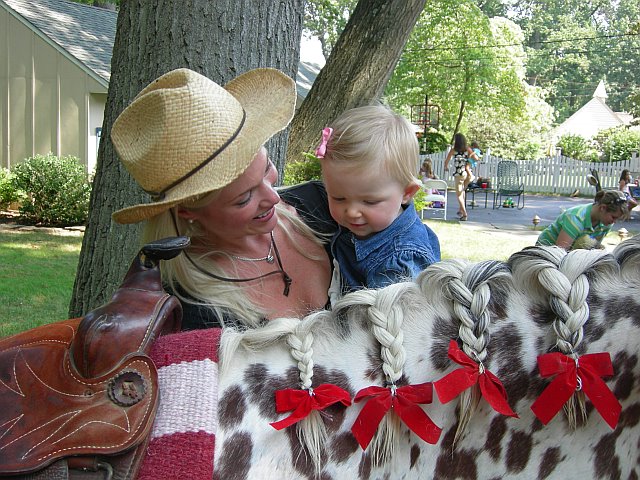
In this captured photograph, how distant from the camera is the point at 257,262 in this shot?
213 cm

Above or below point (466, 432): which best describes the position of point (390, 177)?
above

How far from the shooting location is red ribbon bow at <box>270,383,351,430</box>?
4.46ft

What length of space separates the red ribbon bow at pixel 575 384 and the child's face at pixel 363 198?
34.5 inches

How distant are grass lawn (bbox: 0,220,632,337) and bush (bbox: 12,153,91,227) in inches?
33.1

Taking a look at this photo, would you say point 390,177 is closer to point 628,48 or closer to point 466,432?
point 466,432

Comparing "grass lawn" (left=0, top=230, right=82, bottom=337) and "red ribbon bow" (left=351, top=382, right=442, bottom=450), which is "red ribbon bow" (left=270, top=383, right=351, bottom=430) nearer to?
"red ribbon bow" (left=351, top=382, right=442, bottom=450)

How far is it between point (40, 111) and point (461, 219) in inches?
368

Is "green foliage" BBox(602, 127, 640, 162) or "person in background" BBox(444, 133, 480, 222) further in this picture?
"green foliage" BBox(602, 127, 640, 162)

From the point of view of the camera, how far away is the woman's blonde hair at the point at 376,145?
2.10m

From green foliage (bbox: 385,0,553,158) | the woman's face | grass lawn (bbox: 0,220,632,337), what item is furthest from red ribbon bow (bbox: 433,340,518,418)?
green foliage (bbox: 385,0,553,158)

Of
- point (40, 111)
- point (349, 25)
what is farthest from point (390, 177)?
point (40, 111)

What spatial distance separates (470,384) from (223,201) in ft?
2.92

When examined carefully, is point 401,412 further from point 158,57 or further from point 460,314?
point 158,57

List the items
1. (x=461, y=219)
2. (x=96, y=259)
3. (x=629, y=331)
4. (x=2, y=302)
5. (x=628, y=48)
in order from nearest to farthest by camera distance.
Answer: (x=629, y=331), (x=96, y=259), (x=2, y=302), (x=461, y=219), (x=628, y=48)
